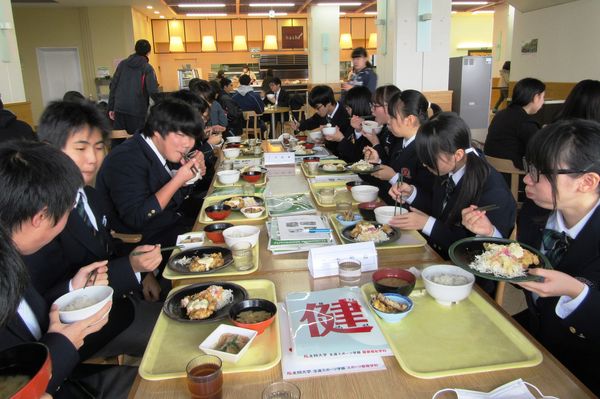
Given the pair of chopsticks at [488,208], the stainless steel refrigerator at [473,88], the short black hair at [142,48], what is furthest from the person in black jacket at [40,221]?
the stainless steel refrigerator at [473,88]

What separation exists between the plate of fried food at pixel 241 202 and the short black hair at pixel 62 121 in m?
0.73

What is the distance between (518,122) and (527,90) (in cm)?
28

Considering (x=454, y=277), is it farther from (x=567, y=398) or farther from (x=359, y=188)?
(x=359, y=188)

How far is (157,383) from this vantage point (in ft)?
3.29

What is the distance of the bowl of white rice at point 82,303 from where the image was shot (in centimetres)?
112

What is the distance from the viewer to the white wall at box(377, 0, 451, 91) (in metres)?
5.43

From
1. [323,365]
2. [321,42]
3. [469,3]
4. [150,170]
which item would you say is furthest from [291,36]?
[323,365]

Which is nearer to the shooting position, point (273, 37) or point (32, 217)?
point (32, 217)

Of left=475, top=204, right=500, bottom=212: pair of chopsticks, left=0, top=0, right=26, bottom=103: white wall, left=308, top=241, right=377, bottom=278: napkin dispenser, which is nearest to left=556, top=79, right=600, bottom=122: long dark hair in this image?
left=475, top=204, right=500, bottom=212: pair of chopsticks

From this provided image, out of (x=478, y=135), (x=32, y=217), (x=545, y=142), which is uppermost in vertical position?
(x=545, y=142)

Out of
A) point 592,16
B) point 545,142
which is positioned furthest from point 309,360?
point 592,16

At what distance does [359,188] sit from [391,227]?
527mm

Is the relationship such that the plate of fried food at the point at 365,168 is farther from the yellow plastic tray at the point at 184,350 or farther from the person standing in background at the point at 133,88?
the person standing in background at the point at 133,88

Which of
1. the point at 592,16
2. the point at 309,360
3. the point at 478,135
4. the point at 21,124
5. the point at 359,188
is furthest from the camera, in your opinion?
the point at 478,135
